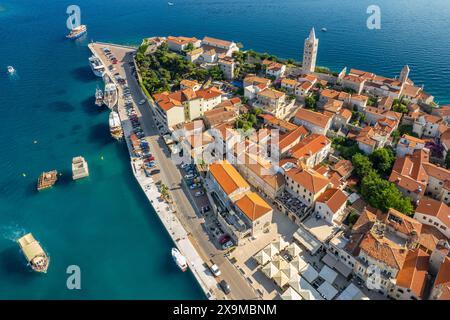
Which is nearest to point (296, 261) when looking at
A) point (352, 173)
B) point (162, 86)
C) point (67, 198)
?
point (352, 173)

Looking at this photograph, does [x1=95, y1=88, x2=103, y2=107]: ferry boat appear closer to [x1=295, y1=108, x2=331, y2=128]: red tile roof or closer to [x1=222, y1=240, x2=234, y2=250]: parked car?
[x1=295, y1=108, x2=331, y2=128]: red tile roof

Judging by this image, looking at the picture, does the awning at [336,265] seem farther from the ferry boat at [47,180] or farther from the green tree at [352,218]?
the ferry boat at [47,180]

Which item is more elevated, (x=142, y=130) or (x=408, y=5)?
(x=408, y=5)

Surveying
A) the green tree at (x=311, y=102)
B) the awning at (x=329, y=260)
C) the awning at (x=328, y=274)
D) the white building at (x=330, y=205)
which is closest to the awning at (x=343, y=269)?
the awning at (x=329, y=260)

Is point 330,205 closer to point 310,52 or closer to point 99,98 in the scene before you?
point 310,52

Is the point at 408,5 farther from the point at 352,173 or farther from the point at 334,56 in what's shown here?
the point at 352,173

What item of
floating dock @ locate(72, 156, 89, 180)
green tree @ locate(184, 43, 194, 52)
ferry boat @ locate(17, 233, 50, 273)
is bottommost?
ferry boat @ locate(17, 233, 50, 273)

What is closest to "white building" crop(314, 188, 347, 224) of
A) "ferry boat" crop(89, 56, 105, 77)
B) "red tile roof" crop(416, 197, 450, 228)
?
"red tile roof" crop(416, 197, 450, 228)
